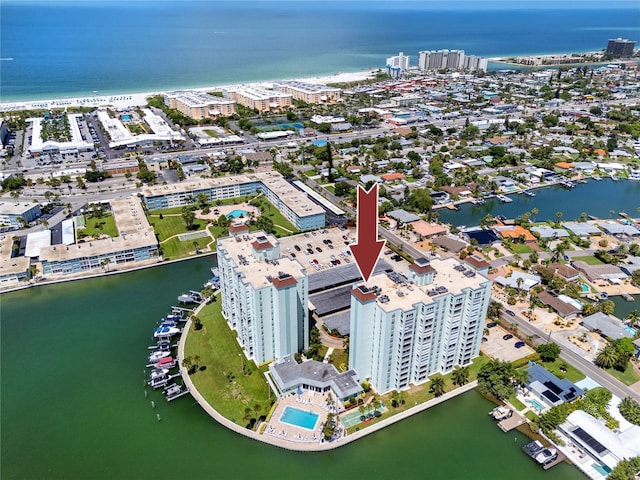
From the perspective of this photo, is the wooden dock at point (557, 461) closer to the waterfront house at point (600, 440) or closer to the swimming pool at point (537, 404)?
the waterfront house at point (600, 440)

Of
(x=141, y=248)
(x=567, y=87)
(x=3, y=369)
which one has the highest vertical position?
(x=567, y=87)

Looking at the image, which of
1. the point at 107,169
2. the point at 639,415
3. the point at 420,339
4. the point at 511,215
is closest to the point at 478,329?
the point at 420,339

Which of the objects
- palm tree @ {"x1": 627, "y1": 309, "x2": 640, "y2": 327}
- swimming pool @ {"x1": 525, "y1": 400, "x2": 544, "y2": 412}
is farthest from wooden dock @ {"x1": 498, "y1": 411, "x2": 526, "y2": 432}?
palm tree @ {"x1": 627, "y1": 309, "x2": 640, "y2": 327}

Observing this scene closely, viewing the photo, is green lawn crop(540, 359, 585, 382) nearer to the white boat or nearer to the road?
the road

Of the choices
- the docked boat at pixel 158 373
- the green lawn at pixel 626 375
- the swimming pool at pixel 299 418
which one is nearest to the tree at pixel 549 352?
the green lawn at pixel 626 375

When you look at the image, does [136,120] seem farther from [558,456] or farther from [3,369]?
[558,456]

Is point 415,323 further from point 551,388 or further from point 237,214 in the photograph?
point 237,214

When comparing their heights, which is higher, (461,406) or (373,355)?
(373,355)
